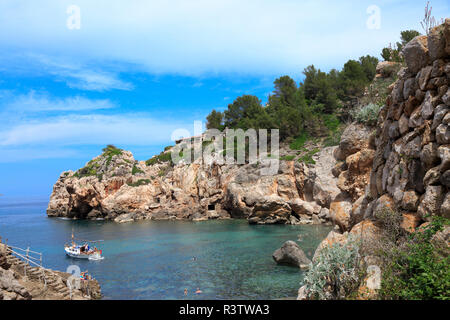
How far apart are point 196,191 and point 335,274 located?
5531cm

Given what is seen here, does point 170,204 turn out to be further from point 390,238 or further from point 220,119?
point 390,238

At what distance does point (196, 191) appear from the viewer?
63.8 metres

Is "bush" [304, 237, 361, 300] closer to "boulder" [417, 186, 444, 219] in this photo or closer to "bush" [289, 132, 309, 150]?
"boulder" [417, 186, 444, 219]

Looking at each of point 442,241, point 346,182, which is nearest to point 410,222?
point 442,241

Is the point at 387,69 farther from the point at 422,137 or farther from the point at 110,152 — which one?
the point at 110,152

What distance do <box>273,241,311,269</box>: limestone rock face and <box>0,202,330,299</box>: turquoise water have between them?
79 cm

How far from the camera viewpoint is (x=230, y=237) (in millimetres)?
40594

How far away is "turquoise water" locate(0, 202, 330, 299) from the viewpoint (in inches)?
871

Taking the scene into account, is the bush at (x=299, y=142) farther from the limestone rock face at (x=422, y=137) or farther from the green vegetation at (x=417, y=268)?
the green vegetation at (x=417, y=268)

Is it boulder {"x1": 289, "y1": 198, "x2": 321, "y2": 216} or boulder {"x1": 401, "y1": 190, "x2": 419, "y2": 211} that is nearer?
boulder {"x1": 401, "y1": 190, "x2": 419, "y2": 211}

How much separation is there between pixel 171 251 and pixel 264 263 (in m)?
11.3

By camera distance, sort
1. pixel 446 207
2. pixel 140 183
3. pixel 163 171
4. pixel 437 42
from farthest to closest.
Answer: pixel 163 171 → pixel 140 183 → pixel 437 42 → pixel 446 207

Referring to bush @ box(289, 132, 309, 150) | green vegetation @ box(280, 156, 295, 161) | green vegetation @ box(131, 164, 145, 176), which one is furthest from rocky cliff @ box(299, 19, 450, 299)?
green vegetation @ box(131, 164, 145, 176)
